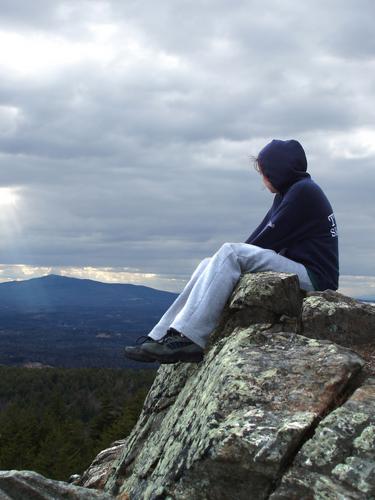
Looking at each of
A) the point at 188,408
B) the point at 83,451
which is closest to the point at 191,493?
the point at 188,408

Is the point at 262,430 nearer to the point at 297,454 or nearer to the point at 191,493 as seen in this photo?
the point at 297,454

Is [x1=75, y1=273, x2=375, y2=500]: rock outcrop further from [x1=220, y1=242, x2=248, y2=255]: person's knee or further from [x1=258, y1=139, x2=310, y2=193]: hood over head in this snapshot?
[x1=258, y1=139, x2=310, y2=193]: hood over head

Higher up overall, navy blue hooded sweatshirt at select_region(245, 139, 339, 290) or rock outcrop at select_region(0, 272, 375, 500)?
navy blue hooded sweatshirt at select_region(245, 139, 339, 290)

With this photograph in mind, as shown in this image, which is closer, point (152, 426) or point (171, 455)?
point (171, 455)

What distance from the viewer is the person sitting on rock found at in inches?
391

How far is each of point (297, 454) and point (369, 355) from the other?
3322mm

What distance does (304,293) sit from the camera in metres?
10.9

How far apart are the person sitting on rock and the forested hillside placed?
2238 inches

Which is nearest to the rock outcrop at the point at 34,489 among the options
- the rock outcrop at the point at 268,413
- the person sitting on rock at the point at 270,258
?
the rock outcrop at the point at 268,413

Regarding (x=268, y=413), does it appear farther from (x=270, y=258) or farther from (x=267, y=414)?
(x=270, y=258)

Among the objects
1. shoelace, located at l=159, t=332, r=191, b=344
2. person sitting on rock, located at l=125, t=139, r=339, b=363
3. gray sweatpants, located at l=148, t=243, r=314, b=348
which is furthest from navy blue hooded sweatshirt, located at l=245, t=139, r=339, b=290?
shoelace, located at l=159, t=332, r=191, b=344

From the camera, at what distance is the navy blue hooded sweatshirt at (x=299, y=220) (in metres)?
10.7

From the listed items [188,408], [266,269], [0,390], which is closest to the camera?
[188,408]

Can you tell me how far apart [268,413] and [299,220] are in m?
4.45
